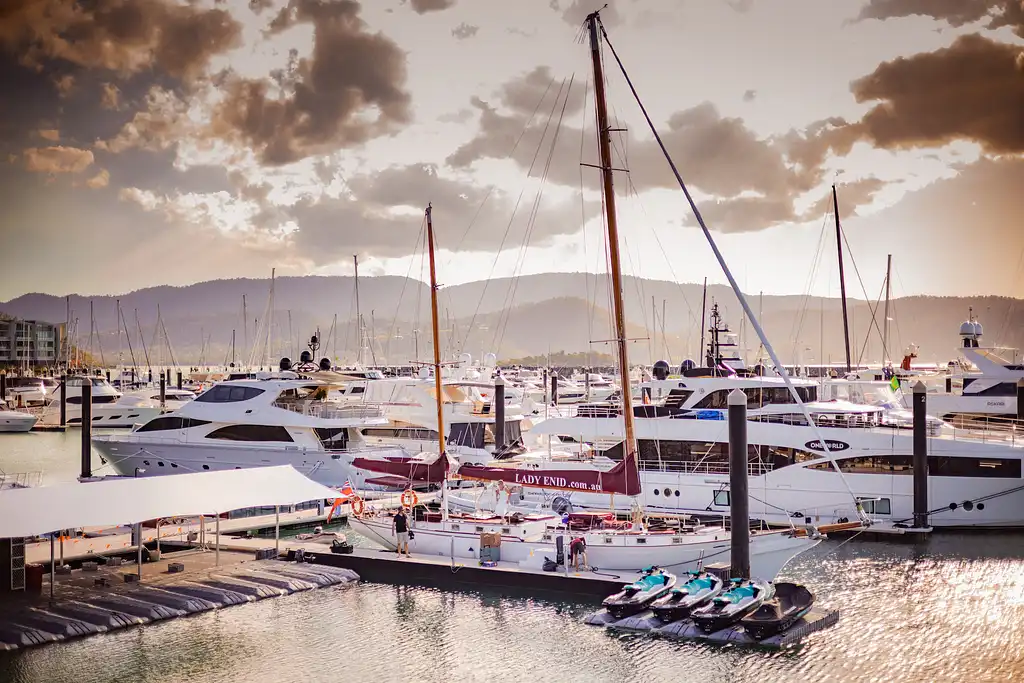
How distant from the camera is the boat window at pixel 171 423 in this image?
36.8 metres

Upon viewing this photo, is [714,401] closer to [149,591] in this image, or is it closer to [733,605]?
[733,605]

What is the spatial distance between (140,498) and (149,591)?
2089 millimetres

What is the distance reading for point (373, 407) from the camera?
125 ft

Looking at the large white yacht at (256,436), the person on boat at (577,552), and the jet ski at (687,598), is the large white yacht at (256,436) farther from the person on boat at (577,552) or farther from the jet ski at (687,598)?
the jet ski at (687,598)

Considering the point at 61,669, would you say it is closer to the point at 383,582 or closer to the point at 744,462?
the point at 383,582

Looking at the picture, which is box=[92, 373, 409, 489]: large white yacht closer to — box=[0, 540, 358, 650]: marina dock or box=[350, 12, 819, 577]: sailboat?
box=[0, 540, 358, 650]: marina dock

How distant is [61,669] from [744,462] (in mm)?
14019

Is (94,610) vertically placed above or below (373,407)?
below

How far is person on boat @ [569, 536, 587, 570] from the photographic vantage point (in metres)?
21.4

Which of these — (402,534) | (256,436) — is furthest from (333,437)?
(402,534)

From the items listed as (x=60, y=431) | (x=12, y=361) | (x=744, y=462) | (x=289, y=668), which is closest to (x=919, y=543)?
(x=744, y=462)

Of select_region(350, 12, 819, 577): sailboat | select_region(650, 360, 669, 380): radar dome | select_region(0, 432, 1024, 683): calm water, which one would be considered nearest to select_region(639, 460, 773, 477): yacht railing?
select_region(0, 432, 1024, 683): calm water

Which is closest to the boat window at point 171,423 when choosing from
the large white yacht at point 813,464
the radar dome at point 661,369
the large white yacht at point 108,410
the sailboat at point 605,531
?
the sailboat at point 605,531

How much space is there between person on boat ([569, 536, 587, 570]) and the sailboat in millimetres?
208
